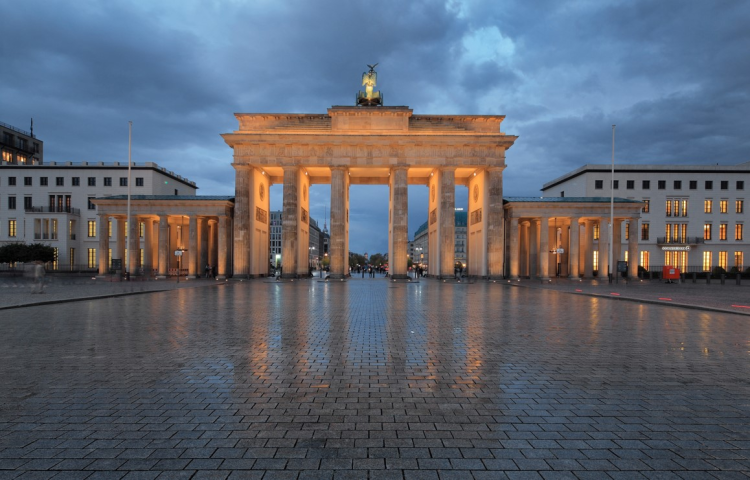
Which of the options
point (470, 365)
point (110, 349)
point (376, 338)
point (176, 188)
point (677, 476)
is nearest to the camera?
point (677, 476)

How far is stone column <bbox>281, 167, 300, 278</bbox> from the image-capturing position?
1788 inches

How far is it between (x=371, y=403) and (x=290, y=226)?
138ft

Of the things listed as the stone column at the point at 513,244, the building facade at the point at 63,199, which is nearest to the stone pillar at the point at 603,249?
the stone column at the point at 513,244

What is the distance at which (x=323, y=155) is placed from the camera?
152ft

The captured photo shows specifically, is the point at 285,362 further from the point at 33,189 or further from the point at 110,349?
the point at 33,189

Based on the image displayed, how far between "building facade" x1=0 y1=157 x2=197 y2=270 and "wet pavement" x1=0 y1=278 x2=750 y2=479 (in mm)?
61908

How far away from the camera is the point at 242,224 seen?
149ft

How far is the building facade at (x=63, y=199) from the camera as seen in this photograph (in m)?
62.5

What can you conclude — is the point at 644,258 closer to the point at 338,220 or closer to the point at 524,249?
the point at 524,249

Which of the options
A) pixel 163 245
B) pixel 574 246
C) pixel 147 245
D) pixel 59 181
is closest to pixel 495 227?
pixel 574 246

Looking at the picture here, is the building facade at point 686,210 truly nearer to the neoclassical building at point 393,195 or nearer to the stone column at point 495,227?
the neoclassical building at point 393,195

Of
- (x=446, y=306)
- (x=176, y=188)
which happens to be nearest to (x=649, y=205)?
(x=446, y=306)

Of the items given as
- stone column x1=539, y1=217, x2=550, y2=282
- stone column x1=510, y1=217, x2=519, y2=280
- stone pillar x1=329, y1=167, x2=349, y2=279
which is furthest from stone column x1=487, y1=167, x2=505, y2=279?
stone pillar x1=329, y1=167, x2=349, y2=279

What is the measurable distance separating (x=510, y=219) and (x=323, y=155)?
23623 millimetres
